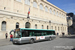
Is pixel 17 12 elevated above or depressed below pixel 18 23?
above

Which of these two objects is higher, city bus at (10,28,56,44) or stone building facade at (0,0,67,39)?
stone building facade at (0,0,67,39)

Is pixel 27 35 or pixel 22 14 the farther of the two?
pixel 22 14

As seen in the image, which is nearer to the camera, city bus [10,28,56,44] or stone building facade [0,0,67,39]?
city bus [10,28,56,44]

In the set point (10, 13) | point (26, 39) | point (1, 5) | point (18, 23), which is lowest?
point (26, 39)

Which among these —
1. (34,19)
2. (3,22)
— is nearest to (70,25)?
(34,19)

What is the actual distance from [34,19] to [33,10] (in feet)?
11.8

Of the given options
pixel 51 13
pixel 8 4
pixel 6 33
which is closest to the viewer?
pixel 6 33

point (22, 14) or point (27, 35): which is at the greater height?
point (22, 14)

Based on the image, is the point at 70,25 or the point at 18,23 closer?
the point at 18,23

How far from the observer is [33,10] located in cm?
3002

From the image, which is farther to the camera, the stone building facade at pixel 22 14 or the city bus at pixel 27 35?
the stone building facade at pixel 22 14

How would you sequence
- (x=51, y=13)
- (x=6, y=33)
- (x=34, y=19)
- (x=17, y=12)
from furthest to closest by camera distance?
(x=51, y=13)
(x=34, y=19)
(x=17, y=12)
(x=6, y=33)

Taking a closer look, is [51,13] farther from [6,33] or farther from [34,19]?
[6,33]

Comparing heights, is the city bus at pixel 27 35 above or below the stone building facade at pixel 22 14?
below
